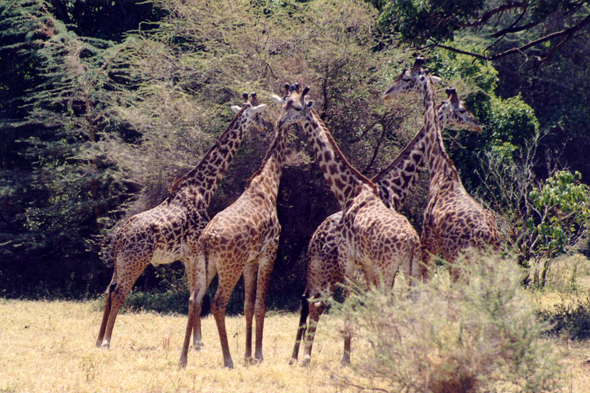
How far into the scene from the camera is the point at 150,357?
788 centimetres

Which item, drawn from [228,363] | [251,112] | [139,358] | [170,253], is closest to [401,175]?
[251,112]

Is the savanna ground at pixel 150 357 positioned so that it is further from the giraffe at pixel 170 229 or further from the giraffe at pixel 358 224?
the giraffe at pixel 358 224

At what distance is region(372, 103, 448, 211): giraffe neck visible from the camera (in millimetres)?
8672

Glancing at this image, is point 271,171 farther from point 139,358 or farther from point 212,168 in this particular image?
point 139,358

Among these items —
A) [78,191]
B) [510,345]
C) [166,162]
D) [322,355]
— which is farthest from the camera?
[78,191]

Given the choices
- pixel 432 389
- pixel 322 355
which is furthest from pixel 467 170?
pixel 432 389

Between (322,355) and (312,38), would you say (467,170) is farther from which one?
(322,355)

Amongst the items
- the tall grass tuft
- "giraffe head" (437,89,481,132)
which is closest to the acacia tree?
"giraffe head" (437,89,481,132)

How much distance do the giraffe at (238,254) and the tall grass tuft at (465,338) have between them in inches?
89.1

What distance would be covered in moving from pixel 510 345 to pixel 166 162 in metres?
8.40

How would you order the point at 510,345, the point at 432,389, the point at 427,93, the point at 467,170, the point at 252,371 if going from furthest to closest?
the point at 467,170
the point at 427,93
the point at 252,371
the point at 432,389
the point at 510,345

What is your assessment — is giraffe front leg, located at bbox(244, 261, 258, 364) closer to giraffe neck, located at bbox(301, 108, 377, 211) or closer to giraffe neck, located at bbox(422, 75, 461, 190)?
giraffe neck, located at bbox(301, 108, 377, 211)

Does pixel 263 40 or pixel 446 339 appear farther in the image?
pixel 263 40

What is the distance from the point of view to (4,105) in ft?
50.1
